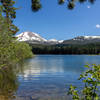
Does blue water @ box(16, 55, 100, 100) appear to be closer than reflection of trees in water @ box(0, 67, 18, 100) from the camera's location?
No

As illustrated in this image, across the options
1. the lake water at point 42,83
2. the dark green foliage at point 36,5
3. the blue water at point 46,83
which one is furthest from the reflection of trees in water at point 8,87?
the dark green foliage at point 36,5

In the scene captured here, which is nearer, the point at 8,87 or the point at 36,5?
the point at 36,5

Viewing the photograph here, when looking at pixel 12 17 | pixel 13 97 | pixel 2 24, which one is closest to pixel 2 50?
pixel 2 24

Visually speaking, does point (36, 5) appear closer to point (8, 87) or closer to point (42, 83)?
point (8, 87)

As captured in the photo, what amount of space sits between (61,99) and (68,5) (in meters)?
7.16

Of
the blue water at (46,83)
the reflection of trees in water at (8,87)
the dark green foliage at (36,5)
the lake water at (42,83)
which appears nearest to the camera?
the dark green foliage at (36,5)

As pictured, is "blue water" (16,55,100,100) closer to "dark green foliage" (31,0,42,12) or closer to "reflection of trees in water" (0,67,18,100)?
"reflection of trees in water" (0,67,18,100)

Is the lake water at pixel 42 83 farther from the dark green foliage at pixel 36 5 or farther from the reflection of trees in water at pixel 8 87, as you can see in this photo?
the dark green foliage at pixel 36 5

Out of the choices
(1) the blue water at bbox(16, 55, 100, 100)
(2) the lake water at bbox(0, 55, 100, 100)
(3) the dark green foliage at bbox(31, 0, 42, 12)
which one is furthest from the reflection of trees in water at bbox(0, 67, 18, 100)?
(3) the dark green foliage at bbox(31, 0, 42, 12)

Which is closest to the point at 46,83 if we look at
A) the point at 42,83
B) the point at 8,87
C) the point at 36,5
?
the point at 42,83

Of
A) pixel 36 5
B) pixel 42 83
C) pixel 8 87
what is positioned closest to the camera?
pixel 36 5

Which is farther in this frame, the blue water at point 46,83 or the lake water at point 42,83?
the blue water at point 46,83

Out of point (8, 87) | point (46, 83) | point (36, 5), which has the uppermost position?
point (36, 5)

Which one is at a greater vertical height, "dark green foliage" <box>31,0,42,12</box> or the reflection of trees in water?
"dark green foliage" <box>31,0,42,12</box>
